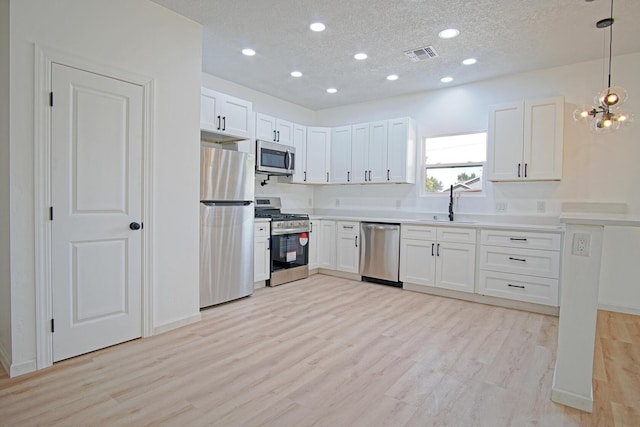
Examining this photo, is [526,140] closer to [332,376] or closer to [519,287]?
[519,287]

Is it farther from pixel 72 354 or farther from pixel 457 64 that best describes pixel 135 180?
pixel 457 64

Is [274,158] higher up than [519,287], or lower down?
higher up

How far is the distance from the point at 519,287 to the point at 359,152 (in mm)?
2852

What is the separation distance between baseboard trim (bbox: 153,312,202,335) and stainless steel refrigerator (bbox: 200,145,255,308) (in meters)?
0.28

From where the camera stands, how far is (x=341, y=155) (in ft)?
18.0

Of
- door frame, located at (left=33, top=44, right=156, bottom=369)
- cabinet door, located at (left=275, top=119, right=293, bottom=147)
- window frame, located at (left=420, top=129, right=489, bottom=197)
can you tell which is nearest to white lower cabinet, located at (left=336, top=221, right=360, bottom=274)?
window frame, located at (left=420, top=129, right=489, bottom=197)

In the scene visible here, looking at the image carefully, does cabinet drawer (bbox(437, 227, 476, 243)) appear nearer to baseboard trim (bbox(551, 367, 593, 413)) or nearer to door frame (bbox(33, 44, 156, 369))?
baseboard trim (bbox(551, 367, 593, 413))

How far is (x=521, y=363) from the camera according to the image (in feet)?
8.16

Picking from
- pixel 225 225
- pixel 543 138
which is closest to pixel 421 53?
pixel 543 138

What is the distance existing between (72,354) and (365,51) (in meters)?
3.78

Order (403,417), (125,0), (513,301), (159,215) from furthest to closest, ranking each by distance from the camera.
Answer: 1. (513,301)
2. (159,215)
3. (125,0)
4. (403,417)

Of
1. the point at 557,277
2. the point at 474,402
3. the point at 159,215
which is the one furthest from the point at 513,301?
the point at 159,215

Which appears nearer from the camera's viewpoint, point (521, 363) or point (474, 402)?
point (474, 402)

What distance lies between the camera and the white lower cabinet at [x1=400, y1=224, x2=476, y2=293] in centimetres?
404
